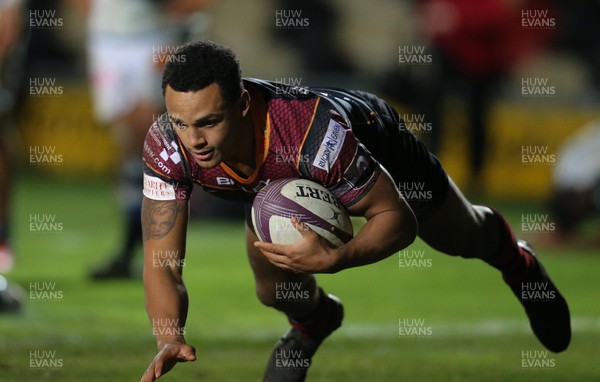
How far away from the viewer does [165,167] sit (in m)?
5.34

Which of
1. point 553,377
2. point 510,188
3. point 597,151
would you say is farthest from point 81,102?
point 553,377

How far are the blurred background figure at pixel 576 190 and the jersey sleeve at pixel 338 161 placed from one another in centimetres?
764

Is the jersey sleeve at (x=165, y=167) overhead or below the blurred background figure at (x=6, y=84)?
overhead

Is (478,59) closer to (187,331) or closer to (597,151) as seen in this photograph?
(597,151)

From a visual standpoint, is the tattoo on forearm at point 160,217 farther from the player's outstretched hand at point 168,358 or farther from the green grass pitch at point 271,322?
the green grass pitch at point 271,322

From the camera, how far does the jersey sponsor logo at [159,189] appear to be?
540 centimetres

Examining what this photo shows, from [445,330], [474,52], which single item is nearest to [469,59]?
[474,52]

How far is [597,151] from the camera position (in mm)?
12609

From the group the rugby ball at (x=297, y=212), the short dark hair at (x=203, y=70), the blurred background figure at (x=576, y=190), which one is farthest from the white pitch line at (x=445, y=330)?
the blurred background figure at (x=576, y=190)

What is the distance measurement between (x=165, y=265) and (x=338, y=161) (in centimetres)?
87

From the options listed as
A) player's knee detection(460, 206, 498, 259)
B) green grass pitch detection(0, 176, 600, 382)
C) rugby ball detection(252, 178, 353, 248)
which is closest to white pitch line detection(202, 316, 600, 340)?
green grass pitch detection(0, 176, 600, 382)

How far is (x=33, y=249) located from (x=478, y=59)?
6.63 metres

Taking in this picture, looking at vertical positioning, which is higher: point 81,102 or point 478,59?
point 478,59

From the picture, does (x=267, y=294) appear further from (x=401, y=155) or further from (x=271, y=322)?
(x=271, y=322)
